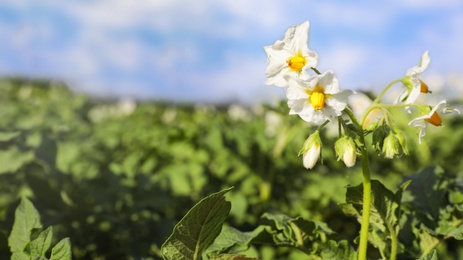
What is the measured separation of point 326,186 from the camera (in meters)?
3.17

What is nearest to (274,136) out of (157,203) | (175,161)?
(175,161)

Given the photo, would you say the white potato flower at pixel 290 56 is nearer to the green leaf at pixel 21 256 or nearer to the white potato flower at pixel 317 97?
the white potato flower at pixel 317 97

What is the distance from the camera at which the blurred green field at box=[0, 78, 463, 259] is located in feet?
7.84

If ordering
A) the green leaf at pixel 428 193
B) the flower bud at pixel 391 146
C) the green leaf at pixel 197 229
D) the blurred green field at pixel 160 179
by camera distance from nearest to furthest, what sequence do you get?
the green leaf at pixel 197 229 → the flower bud at pixel 391 146 → the green leaf at pixel 428 193 → the blurred green field at pixel 160 179

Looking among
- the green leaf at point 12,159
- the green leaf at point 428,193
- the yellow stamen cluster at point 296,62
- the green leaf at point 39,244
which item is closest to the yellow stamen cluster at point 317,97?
the yellow stamen cluster at point 296,62

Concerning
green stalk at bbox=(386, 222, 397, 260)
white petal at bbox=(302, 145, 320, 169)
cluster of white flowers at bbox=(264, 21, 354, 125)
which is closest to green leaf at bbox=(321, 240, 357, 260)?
green stalk at bbox=(386, 222, 397, 260)

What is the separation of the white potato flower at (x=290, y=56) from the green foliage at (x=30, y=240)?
2.06 ft

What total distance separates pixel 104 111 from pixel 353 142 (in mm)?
9995

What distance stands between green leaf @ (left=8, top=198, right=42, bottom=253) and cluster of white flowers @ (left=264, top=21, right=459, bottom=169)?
0.72 meters

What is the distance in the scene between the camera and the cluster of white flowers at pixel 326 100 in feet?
4.79

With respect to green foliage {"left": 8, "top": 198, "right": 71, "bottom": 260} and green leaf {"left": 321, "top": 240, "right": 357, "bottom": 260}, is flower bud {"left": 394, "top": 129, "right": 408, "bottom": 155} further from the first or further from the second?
green foliage {"left": 8, "top": 198, "right": 71, "bottom": 260}

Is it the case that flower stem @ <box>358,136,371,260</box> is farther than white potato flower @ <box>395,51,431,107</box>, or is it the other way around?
white potato flower @ <box>395,51,431,107</box>

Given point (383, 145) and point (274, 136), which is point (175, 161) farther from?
point (383, 145)

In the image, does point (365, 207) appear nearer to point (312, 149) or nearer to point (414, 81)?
point (312, 149)
